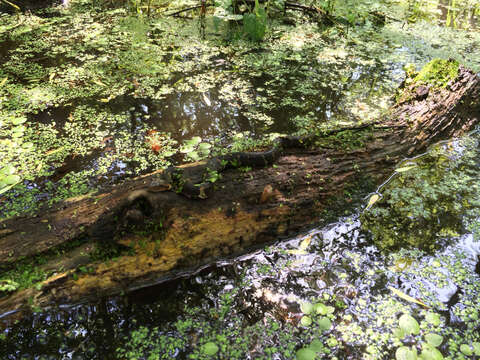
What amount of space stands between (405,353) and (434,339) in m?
0.16

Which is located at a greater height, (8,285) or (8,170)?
(8,285)

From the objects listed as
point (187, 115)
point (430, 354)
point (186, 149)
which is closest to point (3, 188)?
point (186, 149)

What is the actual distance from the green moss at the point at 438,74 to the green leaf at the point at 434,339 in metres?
1.99

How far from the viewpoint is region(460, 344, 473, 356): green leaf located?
1.33m

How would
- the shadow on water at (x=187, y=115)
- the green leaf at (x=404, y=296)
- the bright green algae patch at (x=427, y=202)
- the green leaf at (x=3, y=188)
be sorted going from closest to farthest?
the green leaf at (x=404, y=296)
the bright green algae patch at (x=427, y=202)
the green leaf at (x=3, y=188)
the shadow on water at (x=187, y=115)

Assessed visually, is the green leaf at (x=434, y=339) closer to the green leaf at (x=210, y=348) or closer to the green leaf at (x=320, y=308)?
the green leaf at (x=320, y=308)

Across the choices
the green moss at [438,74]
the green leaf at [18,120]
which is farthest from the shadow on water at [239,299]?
the green leaf at [18,120]

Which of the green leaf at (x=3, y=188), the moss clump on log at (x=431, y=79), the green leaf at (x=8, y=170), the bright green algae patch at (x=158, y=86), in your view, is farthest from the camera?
the moss clump on log at (x=431, y=79)

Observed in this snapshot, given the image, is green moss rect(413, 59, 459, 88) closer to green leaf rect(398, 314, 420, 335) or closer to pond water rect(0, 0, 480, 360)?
pond water rect(0, 0, 480, 360)

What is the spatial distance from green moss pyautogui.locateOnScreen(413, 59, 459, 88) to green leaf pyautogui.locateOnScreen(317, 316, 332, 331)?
214 centimetres

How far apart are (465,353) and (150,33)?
172 inches

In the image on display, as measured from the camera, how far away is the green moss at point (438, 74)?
8.49 ft

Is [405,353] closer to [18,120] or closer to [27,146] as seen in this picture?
[27,146]

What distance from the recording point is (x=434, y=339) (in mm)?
1366
